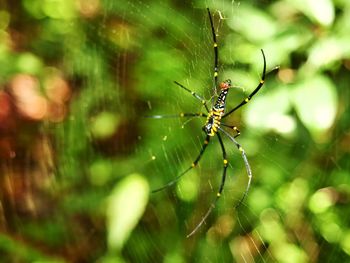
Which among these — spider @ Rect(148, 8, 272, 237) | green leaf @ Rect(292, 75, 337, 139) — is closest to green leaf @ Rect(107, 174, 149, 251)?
spider @ Rect(148, 8, 272, 237)

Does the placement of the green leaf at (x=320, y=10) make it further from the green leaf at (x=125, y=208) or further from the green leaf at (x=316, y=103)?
the green leaf at (x=125, y=208)

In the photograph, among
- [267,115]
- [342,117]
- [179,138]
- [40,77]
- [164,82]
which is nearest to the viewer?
[267,115]

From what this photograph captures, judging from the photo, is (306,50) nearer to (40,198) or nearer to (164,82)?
(164,82)

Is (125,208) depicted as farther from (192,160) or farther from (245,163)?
(245,163)

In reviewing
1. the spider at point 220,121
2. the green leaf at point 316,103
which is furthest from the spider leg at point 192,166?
the green leaf at point 316,103

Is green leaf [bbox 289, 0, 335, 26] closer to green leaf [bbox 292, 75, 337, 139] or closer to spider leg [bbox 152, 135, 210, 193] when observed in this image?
green leaf [bbox 292, 75, 337, 139]

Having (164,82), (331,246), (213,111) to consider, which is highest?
(213,111)

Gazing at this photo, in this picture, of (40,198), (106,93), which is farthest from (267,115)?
(40,198)
